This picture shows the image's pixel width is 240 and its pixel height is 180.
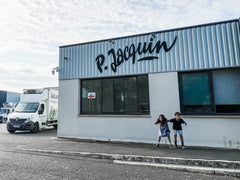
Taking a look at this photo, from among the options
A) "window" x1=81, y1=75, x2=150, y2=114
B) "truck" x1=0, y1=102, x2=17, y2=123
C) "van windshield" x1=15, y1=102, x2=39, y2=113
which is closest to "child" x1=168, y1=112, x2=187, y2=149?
"window" x1=81, y1=75, x2=150, y2=114

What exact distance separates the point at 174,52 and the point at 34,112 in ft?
39.3

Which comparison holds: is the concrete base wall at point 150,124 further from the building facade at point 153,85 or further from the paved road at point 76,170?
the paved road at point 76,170

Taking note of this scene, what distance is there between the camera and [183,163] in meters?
5.34

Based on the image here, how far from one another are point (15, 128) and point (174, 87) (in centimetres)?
1247

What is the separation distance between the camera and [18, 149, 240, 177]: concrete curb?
15.5 ft

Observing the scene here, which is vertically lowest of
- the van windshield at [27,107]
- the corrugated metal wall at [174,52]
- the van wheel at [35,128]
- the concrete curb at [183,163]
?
the concrete curb at [183,163]

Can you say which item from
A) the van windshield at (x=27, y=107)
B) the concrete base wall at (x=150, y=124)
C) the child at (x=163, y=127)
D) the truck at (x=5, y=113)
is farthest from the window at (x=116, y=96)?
the truck at (x=5, y=113)

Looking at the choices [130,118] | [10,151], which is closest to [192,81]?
[130,118]

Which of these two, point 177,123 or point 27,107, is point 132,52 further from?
point 27,107

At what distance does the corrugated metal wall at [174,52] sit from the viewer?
793cm

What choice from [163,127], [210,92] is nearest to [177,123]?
[163,127]

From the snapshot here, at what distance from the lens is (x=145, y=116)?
874 centimetres

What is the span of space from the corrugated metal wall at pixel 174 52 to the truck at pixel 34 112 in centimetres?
523

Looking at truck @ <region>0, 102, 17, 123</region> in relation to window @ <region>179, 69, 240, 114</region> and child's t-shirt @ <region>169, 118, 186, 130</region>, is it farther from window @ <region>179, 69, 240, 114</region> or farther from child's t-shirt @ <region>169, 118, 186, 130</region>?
window @ <region>179, 69, 240, 114</region>
